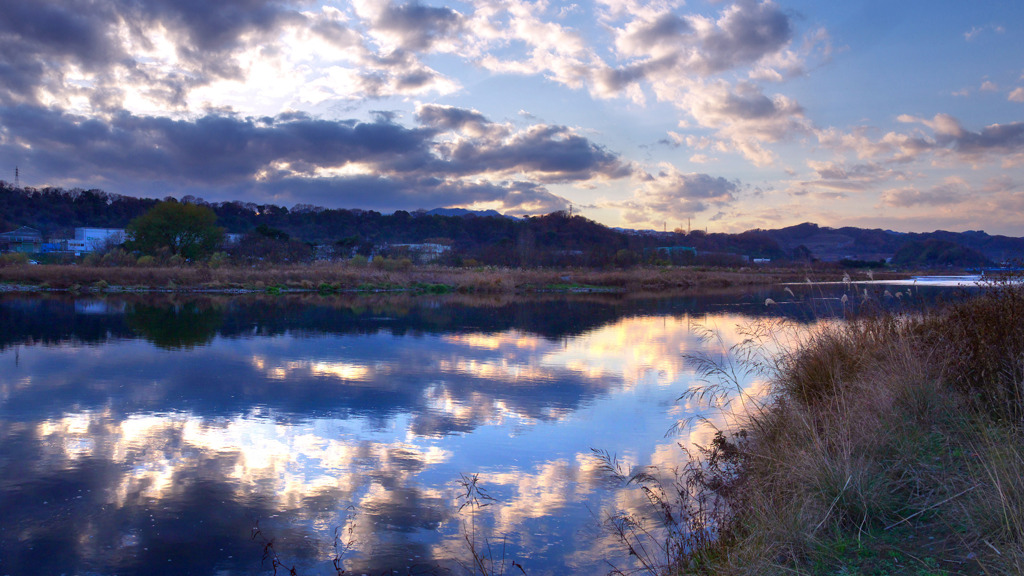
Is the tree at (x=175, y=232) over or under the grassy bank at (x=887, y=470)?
over

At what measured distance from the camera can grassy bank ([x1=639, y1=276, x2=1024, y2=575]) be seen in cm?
329

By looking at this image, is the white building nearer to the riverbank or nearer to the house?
the house

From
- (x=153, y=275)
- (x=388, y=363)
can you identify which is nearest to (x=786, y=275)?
(x=153, y=275)

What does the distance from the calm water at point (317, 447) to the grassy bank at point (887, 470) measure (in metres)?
0.92

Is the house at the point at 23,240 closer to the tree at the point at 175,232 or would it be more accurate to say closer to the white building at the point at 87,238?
the white building at the point at 87,238

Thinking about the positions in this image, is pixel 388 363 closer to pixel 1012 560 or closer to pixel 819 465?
pixel 819 465

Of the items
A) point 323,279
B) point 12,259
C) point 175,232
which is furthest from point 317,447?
point 175,232

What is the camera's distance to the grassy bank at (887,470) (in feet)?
10.8

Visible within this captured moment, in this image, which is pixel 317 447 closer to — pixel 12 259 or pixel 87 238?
pixel 12 259

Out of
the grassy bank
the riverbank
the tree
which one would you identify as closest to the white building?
the tree

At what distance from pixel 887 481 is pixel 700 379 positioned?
281 inches

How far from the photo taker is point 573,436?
7.45 metres

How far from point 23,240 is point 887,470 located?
8551 cm

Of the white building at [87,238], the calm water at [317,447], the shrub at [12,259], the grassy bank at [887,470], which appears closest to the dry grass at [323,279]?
the shrub at [12,259]
